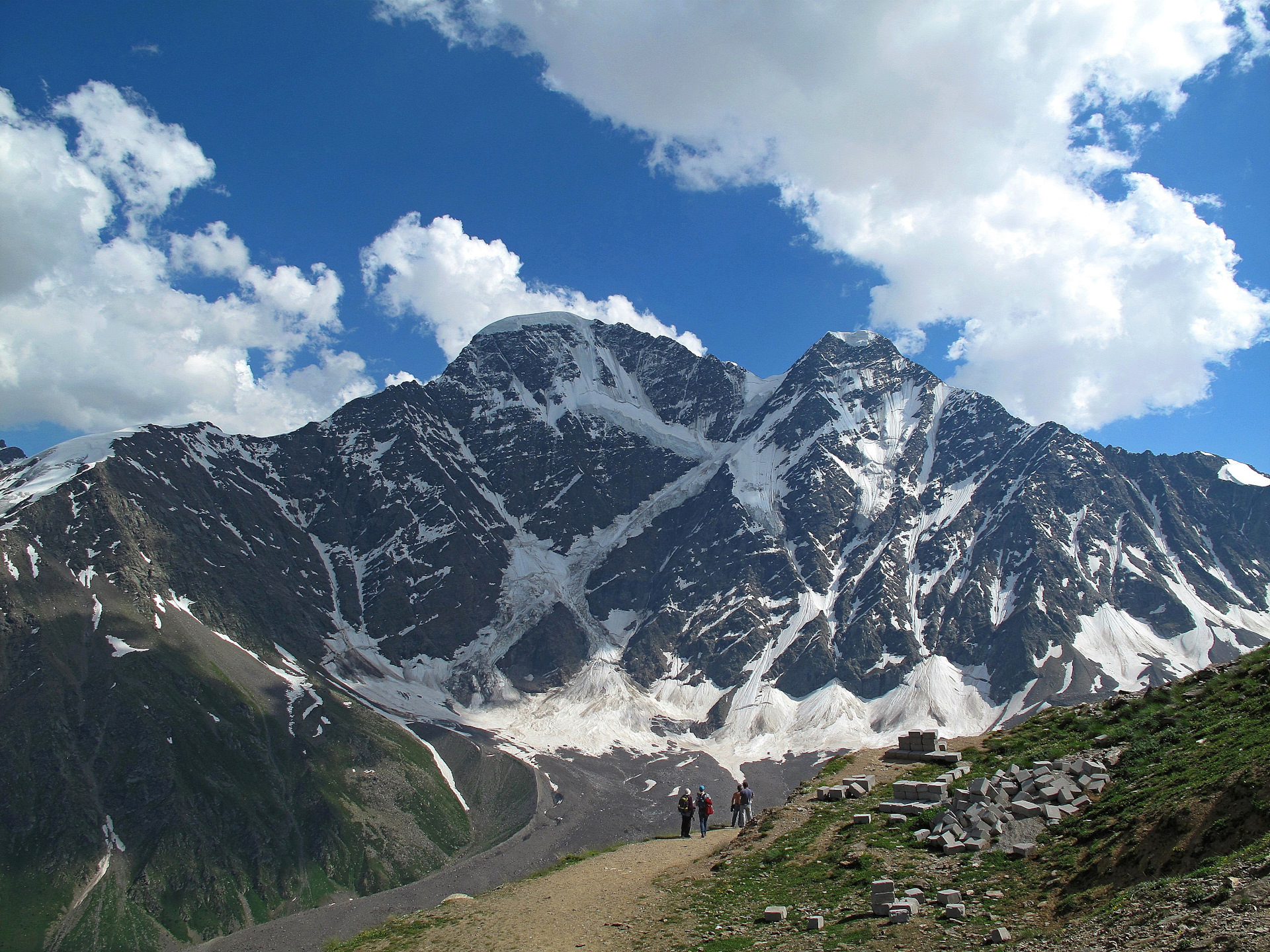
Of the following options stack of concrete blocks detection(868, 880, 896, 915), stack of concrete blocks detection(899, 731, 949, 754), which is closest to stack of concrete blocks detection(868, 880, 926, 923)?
stack of concrete blocks detection(868, 880, 896, 915)

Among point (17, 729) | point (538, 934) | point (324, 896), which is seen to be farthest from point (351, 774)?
point (538, 934)

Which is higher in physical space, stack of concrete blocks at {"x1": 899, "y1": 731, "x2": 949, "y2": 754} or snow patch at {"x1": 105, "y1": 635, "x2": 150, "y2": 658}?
snow patch at {"x1": 105, "y1": 635, "x2": 150, "y2": 658}

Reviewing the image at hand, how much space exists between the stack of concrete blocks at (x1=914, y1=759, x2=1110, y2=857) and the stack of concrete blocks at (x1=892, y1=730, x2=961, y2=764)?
791 cm

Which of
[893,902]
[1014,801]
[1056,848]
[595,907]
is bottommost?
[595,907]

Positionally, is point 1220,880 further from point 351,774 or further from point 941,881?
point 351,774

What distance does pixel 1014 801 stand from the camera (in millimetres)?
25031

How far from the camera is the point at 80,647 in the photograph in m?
193

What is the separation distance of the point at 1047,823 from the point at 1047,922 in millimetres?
5981

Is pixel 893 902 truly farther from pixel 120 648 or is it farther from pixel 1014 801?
pixel 120 648

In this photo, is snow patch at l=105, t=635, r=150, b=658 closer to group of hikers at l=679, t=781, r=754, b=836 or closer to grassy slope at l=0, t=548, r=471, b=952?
grassy slope at l=0, t=548, r=471, b=952

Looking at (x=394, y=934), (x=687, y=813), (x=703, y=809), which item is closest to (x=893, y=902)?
(x=394, y=934)

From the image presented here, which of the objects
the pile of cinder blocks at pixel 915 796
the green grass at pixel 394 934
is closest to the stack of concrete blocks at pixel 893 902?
the pile of cinder blocks at pixel 915 796

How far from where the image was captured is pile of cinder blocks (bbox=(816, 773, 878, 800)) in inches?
1302

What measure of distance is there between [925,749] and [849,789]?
660 centimetres
